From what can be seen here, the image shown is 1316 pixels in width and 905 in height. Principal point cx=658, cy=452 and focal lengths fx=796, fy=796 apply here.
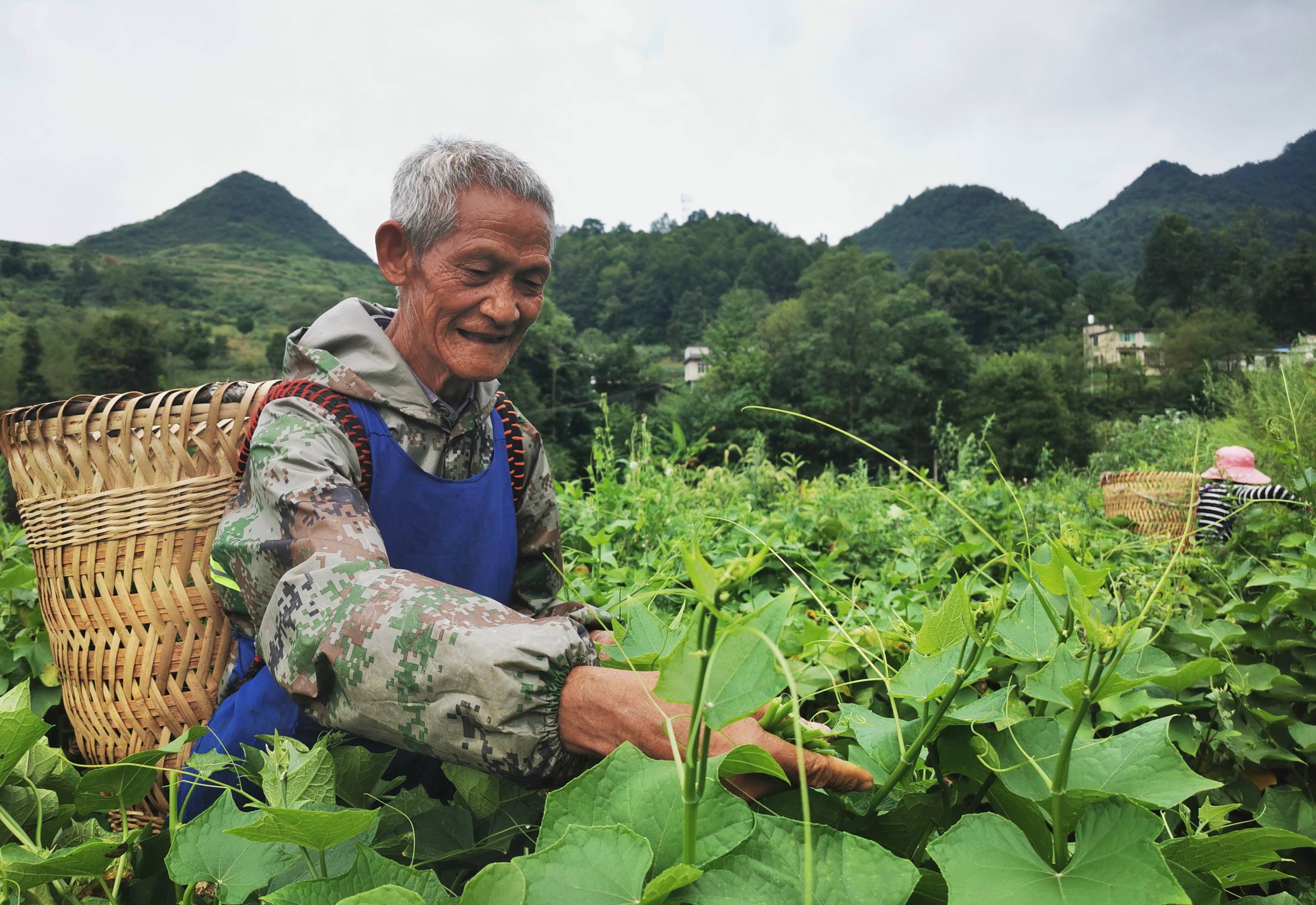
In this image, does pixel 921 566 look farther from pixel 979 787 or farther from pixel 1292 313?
pixel 1292 313

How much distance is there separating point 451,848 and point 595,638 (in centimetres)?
58

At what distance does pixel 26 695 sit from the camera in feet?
3.41

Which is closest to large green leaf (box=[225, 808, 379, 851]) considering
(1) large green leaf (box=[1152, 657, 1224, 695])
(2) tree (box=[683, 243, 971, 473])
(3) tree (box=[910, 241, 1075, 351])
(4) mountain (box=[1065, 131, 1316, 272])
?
(1) large green leaf (box=[1152, 657, 1224, 695])

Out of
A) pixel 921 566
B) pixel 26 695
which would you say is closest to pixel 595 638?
pixel 26 695

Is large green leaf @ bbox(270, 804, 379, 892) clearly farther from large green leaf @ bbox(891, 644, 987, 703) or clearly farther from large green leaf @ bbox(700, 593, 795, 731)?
large green leaf @ bbox(891, 644, 987, 703)

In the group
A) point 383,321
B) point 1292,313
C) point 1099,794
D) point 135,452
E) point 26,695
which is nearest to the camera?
point 1099,794

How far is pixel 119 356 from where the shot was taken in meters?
41.2

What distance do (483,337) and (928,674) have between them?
1.26 metres

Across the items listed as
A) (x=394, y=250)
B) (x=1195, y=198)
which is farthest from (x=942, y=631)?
(x=1195, y=198)

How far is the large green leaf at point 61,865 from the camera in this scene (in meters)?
0.73

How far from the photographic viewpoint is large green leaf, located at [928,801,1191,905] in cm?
50

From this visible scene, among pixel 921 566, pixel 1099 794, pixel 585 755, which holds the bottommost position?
pixel 921 566

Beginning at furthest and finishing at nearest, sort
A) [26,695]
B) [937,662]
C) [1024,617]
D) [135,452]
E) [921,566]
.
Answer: [921,566], [135,452], [26,695], [1024,617], [937,662]

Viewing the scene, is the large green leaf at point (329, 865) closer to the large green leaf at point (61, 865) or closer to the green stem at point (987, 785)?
the large green leaf at point (61, 865)
